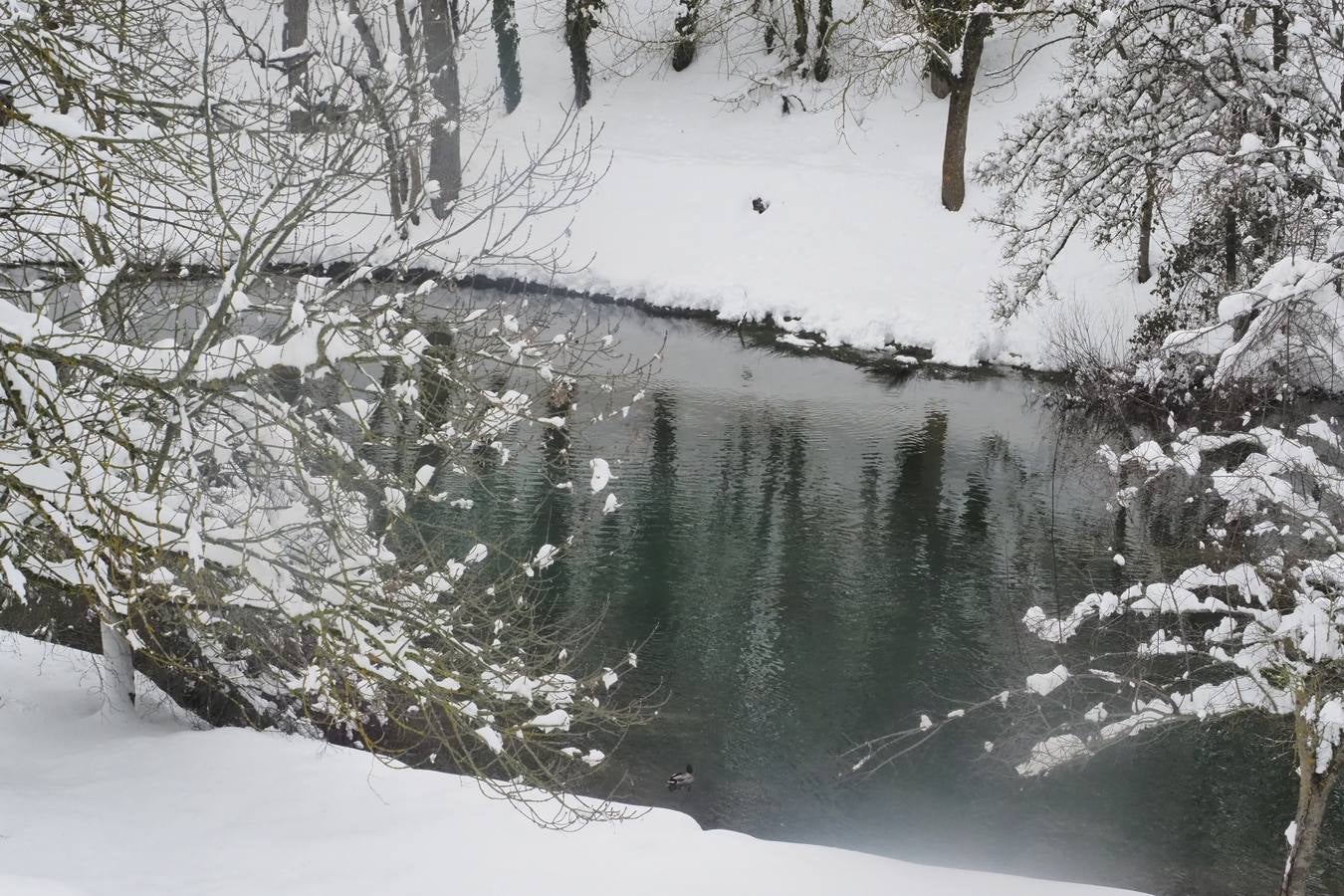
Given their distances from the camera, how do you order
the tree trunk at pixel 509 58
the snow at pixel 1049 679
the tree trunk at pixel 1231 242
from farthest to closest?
the tree trunk at pixel 509 58 → the tree trunk at pixel 1231 242 → the snow at pixel 1049 679

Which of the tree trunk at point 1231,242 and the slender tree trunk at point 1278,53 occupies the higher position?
the slender tree trunk at point 1278,53

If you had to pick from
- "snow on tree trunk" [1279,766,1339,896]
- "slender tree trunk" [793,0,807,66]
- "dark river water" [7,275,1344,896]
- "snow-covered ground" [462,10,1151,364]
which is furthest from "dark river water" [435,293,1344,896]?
"slender tree trunk" [793,0,807,66]

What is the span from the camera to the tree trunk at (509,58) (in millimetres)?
31875

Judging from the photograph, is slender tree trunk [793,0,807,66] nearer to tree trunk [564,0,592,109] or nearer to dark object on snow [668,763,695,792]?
tree trunk [564,0,592,109]

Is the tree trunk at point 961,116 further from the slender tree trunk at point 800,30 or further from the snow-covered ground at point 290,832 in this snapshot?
the snow-covered ground at point 290,832

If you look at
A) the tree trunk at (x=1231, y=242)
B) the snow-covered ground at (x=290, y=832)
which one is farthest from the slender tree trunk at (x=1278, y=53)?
the snow-covered ground at (x=290, y=832)

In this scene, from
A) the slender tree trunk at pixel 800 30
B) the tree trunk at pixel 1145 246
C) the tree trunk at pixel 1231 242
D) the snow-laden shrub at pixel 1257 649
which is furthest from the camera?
the slender tree trunk at pixel 800 30

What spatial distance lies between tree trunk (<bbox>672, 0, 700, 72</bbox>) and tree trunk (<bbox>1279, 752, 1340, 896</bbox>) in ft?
87.3

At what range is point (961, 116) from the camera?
27.7 metres

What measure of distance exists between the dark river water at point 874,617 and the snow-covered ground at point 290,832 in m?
1.46

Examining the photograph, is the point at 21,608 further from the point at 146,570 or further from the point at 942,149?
the point at 942,149

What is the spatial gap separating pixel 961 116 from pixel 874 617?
1726 cm

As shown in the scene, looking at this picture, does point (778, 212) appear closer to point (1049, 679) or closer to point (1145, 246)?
point (1145, 246)

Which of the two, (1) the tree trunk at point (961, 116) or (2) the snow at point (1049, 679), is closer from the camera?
(2) the snow at point (1049, 679)
